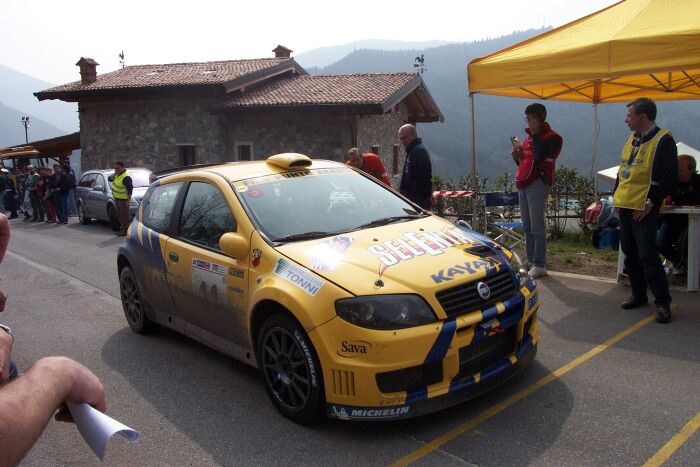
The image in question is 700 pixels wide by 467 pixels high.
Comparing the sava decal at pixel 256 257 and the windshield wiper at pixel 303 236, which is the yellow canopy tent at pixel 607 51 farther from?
the sava decal at pixel 256 257

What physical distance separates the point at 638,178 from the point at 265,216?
3394 mm

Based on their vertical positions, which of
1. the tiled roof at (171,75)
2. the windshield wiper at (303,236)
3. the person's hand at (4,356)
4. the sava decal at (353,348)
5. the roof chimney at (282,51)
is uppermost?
the roof chimney at (282,51)

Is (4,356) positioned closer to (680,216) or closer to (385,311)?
(385,311)

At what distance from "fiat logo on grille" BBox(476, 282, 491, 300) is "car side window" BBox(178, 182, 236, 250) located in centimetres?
178

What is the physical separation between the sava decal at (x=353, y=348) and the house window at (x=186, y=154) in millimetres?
20692

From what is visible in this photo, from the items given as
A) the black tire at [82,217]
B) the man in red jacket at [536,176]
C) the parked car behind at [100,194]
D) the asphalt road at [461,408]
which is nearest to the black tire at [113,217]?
the parked car behind at [100,194]

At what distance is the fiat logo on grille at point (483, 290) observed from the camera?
135 inches

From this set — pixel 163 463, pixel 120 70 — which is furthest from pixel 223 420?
pixel 120 70

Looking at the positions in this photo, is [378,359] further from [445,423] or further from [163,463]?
[163,463]

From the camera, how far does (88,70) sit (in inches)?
997

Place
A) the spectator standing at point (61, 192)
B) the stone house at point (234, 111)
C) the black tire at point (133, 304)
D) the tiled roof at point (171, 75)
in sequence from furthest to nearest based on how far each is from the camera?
the tiled roof at point (171, 75)
the stone house at point (234, 111)
the spectator standing at point (61, 192)
the black tire at point (133, 304)

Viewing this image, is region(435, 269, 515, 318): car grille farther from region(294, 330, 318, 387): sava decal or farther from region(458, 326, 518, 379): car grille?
region(294, 330, 318, 387): sava decal

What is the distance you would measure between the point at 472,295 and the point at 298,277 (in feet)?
3.47

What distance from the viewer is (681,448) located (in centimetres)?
307
